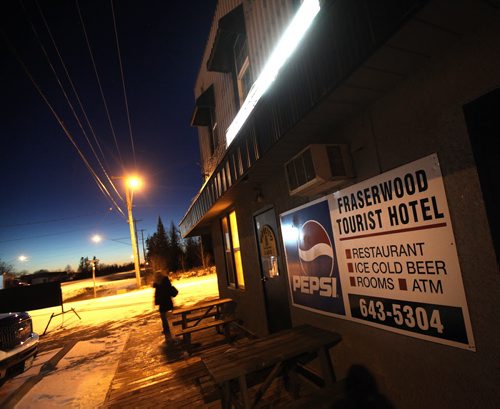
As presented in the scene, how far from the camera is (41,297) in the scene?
11.0 meters

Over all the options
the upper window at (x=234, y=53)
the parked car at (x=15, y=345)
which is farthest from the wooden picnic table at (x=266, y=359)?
the upper window at (x=234, y=53)

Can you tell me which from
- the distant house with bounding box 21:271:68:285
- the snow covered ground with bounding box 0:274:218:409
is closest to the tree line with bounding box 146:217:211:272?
the distant house with bounding box 21:271:68:285

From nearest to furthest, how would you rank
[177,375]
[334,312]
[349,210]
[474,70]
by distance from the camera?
[474,70], [349,210], [334,312], [177,375]

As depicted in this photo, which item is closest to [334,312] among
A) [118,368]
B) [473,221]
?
[473,221]

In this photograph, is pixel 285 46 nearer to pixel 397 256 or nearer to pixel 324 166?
pixel 324 166

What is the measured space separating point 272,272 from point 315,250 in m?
1.60

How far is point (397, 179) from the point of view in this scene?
8.16ft

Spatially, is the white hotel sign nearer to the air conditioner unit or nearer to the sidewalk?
the air conditioner unit

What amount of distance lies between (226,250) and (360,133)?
19.8 ft

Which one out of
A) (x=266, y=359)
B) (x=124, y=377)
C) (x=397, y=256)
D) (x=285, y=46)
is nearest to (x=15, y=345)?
(x=124, y=377)

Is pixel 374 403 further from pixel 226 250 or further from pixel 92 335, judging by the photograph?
pixel 92 335

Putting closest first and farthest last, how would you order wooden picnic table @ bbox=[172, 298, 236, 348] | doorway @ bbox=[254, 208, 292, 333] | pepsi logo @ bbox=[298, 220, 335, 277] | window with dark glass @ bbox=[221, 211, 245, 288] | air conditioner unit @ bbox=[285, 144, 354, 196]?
air conditioner unit @ bbox=[285, 144, 354, 196]
pepsi logo @ bbox=[298, 220, 335, 277]
doorway @ bbox=[254, 208, 292, 333]
wooden picnic table @ bbox=[172, 298, 236, 348]
window with dark glass @ bbox=[221, 211, 245, 288]

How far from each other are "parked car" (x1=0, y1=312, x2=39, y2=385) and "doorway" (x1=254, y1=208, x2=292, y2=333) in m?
5.32

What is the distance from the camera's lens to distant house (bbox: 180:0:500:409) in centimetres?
188
